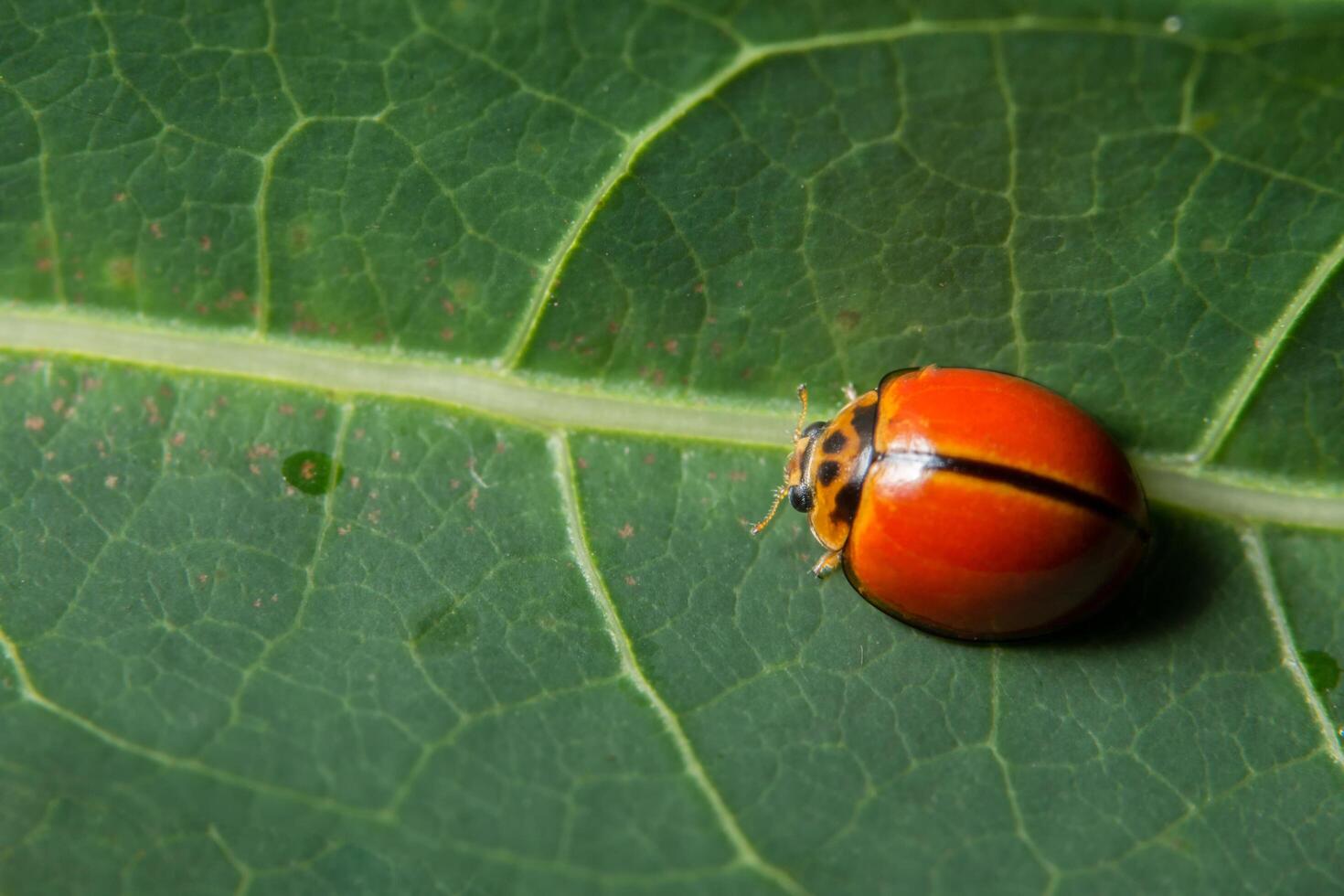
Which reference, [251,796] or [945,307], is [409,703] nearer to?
[251,796]

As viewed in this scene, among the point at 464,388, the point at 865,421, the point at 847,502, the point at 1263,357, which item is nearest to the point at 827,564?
the point at 847,502

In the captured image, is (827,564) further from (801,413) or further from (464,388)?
(464,388)

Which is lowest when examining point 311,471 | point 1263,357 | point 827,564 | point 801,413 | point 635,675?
point 635,675

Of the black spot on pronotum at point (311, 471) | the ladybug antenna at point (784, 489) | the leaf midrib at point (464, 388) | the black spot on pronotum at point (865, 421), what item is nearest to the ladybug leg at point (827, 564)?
the ladybug antenna at point (784, 489)

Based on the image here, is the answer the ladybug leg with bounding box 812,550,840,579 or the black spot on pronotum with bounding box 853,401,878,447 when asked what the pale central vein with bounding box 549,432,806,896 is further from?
the black spot on pronotum with bounding box 853,401,878,447

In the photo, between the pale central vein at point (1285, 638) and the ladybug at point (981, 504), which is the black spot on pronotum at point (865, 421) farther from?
the pale central vein at point (1285, 638)

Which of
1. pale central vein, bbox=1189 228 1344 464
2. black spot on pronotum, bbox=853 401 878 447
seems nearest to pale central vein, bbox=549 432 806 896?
black spot on pronotum, bbox=853 401 878 447

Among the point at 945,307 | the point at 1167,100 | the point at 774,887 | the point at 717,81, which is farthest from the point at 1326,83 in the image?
the point at 774,887
